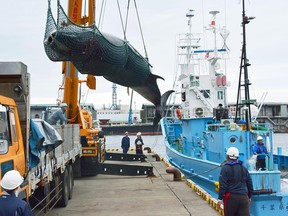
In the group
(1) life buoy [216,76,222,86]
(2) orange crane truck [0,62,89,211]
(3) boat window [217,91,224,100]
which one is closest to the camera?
(2) orange crane truck [0,62,89,211]

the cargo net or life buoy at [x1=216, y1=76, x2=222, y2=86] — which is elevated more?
life buoy at [x1=216, y1=76, x2=222, y2=86]

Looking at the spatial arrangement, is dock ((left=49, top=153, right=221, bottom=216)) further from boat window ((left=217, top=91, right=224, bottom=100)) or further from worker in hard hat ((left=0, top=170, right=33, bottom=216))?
boat window ((left=217, top=91, right=224, bottom=100))

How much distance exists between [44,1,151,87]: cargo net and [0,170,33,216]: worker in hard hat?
4.70m

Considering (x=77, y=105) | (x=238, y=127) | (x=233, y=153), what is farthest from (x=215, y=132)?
(x=233, y=153)

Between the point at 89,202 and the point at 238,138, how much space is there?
Answer: 21.6ft

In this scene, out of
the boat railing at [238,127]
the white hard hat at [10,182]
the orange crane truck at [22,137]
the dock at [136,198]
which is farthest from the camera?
the boat railing at [238,127]

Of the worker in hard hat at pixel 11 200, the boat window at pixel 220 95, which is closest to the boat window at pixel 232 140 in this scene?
the boat window at pixel 220 95

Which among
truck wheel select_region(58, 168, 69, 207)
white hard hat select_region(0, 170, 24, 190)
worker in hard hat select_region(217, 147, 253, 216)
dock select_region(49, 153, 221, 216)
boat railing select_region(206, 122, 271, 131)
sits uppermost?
boat railing select_region(206, 122, 271, 131)

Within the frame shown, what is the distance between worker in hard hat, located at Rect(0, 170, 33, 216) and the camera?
3848 millimetres

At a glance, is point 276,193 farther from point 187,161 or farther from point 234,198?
point 187,161

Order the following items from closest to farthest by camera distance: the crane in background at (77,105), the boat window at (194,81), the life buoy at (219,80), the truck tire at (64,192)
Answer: the truck tire at (64,192)
the crane in background at (77,105)
the life buoy at (219,80)
the boat window at (194,81)

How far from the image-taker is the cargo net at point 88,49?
27.3 feet

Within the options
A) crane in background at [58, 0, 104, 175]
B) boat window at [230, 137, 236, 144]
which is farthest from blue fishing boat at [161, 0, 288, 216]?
crane in background at [58, 0, 104, 175]

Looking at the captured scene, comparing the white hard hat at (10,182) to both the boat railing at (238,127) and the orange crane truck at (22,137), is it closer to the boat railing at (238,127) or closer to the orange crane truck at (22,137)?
the orange crane truck at (22,137)
